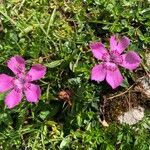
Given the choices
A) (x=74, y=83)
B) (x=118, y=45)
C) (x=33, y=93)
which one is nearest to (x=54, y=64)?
(x=74, y=83)

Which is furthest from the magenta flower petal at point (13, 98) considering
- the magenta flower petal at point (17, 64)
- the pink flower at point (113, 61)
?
the pink flower at point (113, 61)

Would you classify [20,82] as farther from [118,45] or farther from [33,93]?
[118,45]

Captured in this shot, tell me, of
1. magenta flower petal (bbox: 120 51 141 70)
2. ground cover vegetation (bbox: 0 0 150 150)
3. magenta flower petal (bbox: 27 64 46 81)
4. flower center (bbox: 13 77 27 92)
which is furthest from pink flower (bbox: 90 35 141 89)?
flower center (bbox: 13 77 27 92)

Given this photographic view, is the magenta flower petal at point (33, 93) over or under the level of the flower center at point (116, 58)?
under

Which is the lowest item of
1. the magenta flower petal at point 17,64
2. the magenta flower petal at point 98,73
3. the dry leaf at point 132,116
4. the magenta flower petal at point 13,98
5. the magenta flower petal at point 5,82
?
the dry leaf at point 132,116

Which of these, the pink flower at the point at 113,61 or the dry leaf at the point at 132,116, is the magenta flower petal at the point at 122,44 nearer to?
the pink flower at the point at 113,61

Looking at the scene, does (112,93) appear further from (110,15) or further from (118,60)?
(110,15)

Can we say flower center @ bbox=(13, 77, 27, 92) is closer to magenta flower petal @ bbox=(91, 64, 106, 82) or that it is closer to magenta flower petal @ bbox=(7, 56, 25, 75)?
magenta flower petal @ bbox=(7, 56, 25, 75)
